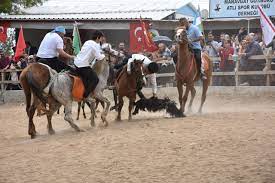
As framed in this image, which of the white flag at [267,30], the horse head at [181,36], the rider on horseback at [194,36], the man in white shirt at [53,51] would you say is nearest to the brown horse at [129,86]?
the horse head at [181,36]

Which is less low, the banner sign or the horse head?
the banner sign

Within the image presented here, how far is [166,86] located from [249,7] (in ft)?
14.8

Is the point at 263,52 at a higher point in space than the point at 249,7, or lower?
lower

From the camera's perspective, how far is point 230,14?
25.5 metres

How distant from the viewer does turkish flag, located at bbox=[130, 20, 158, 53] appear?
24.0 metres

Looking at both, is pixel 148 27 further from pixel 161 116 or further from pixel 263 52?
pixel 161 116

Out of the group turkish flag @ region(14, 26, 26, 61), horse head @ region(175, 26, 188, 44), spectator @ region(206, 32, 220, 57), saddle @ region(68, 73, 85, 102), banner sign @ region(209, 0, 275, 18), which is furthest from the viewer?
turkish flag @ region(14, 26, 26, 61)

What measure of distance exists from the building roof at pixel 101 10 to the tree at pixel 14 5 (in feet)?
1.03

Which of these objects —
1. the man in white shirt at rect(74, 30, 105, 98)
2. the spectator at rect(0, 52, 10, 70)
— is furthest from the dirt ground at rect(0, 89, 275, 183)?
the spectator at rect(0, 52, 10, 70)

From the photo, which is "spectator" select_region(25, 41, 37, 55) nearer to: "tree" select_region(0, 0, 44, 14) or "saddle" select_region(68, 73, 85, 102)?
"tree" select_region(0, 0, 44, 14)

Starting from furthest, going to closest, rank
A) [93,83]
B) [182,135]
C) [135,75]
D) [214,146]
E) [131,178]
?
[135,75], [93,83], [182,135], [214,146], [131,178]

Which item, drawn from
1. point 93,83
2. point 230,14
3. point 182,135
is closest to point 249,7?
point 230,14

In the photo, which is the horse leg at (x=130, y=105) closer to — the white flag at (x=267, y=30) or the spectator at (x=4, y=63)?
the white flag at (x=267, y=30)

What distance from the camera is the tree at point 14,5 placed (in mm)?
32594
